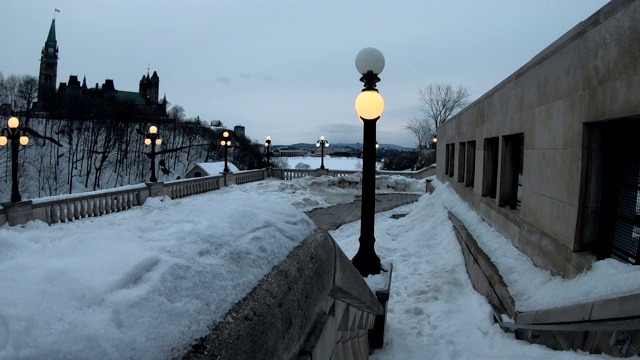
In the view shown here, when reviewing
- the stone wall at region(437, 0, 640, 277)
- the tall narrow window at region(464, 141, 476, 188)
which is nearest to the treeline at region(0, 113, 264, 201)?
A: the tall narrow window at region(464, 141, 476, 188)

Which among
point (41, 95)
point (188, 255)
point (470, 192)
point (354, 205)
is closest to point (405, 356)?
point (188, 255)

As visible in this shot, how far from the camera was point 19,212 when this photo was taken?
12.2 metres

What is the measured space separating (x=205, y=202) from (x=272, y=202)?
1.45 ft

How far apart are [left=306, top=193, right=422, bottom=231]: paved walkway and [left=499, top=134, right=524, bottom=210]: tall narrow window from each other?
265 inches

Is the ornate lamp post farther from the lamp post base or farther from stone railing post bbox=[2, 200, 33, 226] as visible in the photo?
stone railing post bbox=[2, 200, 33, 226]

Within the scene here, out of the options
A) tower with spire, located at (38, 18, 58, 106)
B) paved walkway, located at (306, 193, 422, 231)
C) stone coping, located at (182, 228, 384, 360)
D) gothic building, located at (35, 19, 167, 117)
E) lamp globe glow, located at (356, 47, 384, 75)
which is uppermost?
tower with spire, located at (38, 18, 58, 106)

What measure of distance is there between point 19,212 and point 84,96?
103 m

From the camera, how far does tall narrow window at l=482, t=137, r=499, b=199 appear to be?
30.3ft

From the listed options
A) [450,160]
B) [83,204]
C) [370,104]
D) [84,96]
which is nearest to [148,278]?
[370,104]

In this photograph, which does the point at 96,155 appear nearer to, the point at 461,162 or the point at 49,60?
the point at 49,60

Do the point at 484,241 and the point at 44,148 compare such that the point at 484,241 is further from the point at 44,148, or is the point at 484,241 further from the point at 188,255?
the point at 44,148

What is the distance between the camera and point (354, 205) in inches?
758

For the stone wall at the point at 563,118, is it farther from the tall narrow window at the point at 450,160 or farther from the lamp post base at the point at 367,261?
the tall narrow window at the point at 450,160

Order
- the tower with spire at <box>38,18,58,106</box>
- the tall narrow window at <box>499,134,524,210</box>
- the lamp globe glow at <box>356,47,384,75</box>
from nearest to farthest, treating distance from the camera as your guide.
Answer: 1. the lamp globe glow at <box>356,47,384,75</box>
2. the tall narrow window at <box>499,134,524,210</box>
3. the tower with spire at <box>38,18,58,106</box>
